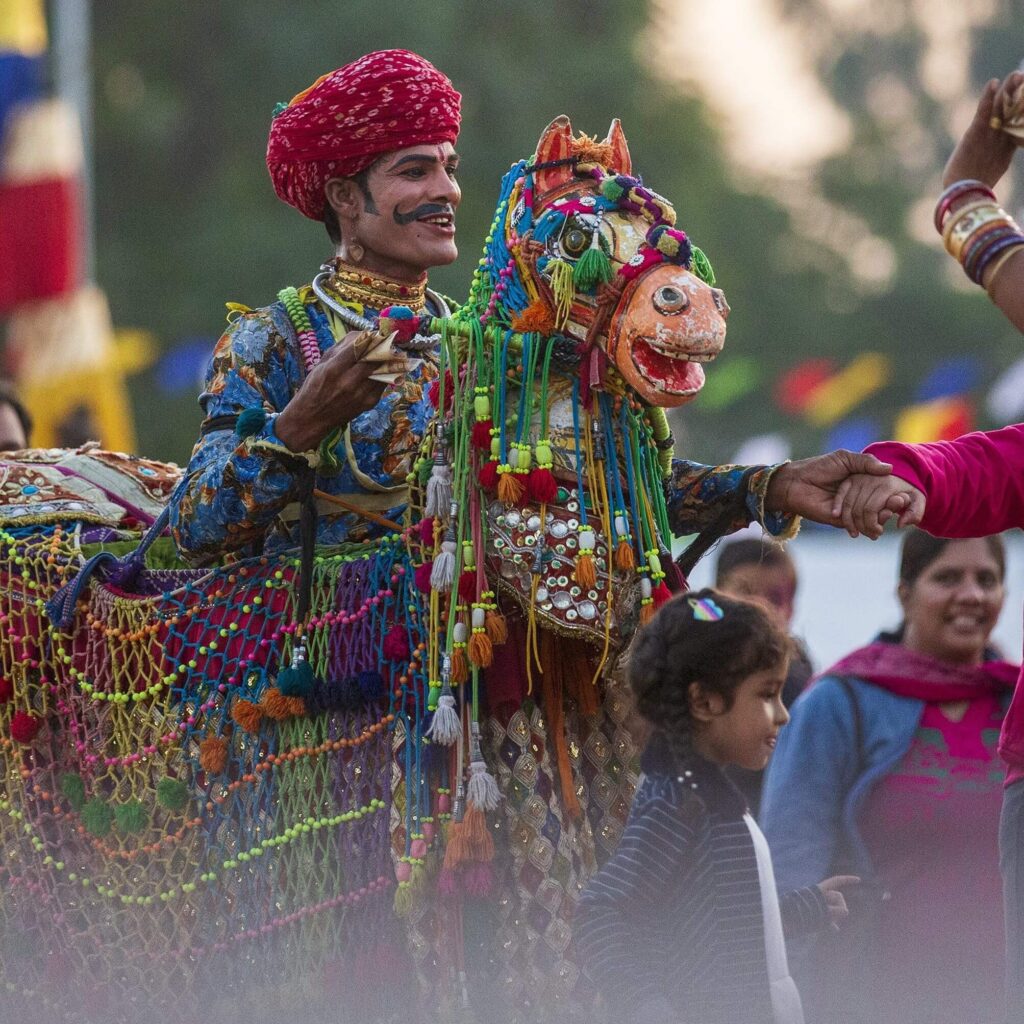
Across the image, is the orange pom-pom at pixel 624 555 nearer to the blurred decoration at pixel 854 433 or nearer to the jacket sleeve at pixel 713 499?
the jacket sleeve at pixel 713 499

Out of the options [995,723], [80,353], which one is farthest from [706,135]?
[995,723]

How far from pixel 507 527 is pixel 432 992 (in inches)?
32.1

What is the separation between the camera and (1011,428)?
11.9 ft

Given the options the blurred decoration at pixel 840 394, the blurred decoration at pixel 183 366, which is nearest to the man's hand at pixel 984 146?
the blurred decoration at pixel 840 394

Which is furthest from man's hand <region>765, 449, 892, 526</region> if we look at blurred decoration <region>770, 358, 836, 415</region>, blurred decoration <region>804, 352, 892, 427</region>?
blurred decoration <region>770, 358, 836, 415</region>

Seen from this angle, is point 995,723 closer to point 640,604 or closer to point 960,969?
point 960,969

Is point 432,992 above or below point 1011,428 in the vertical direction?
below

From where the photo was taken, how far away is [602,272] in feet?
11.4

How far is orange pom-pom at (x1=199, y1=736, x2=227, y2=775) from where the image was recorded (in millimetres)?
3939

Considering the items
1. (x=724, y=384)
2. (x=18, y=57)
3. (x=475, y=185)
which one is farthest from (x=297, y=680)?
(x=475, y=185)

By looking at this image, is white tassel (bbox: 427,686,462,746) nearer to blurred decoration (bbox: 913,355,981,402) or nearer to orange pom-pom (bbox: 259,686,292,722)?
orange pom-pom (bbox: 259,686,292,722)

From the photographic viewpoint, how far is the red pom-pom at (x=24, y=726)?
4.25 meters

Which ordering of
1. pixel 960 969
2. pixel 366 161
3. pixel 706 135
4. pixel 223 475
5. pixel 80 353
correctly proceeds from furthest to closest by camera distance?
pixel 706 135 → pixel 80 353 → pixel 960 969 → pixel 366 161 → pixel 223 475

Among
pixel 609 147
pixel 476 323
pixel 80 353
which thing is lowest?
pixel 476 323
